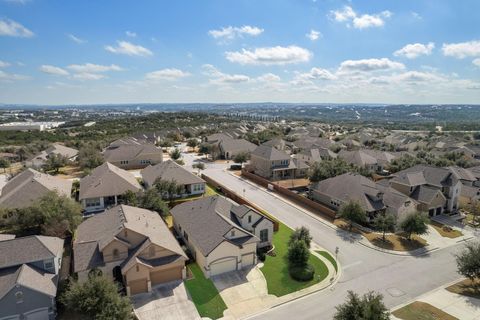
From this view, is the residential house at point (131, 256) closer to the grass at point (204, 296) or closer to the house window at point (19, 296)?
the grass at point (204, 296)

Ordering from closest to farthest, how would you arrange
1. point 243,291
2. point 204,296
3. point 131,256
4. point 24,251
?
point 24,251
point 204,296
point 243,291
point 131,256

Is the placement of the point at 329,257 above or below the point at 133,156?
below

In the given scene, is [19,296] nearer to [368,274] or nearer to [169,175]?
[368,274]

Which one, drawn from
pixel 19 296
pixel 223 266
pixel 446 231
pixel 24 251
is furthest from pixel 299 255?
pixel 446 231

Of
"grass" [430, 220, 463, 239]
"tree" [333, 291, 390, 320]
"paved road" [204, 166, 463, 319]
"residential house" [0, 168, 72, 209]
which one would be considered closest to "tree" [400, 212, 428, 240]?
"paved road" [204, 166, 463, 319]

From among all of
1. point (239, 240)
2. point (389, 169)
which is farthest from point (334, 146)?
point (239, 240)

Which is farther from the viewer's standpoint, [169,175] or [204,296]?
[169,175]

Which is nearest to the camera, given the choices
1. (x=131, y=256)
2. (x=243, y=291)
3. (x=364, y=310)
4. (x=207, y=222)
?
(x=364, y=310)
